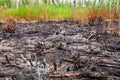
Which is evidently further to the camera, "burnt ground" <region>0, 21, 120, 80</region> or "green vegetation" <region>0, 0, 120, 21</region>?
"green vegetation" <region>0, 0, 120, 21</region>

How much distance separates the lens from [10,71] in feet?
11.0

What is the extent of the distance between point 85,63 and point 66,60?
26cm

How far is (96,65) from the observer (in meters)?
3.57

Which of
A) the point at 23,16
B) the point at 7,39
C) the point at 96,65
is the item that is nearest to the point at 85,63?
the point at 96,65

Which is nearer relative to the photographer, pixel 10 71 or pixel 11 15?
pixel 10 71

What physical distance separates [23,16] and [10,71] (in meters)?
7.94

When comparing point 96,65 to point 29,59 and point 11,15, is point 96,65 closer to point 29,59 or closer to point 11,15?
point 29,59

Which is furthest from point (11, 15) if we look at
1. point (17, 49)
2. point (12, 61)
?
point (12, 61)

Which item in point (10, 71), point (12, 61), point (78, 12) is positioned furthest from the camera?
point (78, 12)

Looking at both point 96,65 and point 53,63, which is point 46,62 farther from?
point 96,65

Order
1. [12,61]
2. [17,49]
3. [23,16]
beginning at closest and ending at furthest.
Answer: [12,61] → [17,49] → [23,16]

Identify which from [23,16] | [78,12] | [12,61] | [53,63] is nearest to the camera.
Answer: [53,63]

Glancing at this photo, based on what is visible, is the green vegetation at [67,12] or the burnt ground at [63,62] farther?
the green vegetation at [67,12]

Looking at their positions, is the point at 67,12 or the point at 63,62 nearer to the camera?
the point at 63,62
